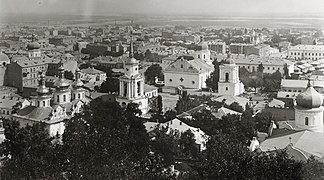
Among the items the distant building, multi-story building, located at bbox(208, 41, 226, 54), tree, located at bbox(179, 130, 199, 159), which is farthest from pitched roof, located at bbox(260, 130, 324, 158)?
multi-story building, located at bbox(208, 41, 226, 54)

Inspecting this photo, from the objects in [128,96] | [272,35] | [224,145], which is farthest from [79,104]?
[272,35]

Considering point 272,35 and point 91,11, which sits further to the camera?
point 272,35

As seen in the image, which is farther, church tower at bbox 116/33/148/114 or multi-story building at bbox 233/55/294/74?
multi-story building at bbox 233/55/294/74

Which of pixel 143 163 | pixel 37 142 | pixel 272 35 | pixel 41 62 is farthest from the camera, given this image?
pixel 272 35

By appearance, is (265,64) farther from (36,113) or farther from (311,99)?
(36,113)

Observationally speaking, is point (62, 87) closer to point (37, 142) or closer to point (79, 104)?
point (79, 104)

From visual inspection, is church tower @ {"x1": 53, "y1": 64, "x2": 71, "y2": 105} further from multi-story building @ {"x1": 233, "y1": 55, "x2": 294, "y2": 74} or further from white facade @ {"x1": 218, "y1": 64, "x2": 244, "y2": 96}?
multi-story building @ {"x1": 233, "y1": 55, "x2": 294, "y2": 74}

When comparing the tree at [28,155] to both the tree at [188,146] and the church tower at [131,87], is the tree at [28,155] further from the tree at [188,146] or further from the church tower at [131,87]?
the church tower at [131,87]
